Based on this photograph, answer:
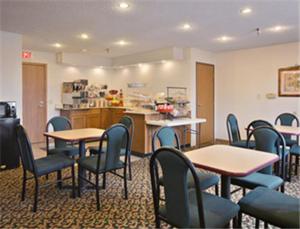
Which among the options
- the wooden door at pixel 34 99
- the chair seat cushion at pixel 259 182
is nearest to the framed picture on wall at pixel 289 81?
the chair seat cushion at pixel 259 182

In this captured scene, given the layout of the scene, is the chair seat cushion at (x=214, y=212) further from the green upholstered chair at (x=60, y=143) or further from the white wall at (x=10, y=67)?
the white wall at (x=10, y=67)

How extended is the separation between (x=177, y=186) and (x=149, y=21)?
10.7 ft

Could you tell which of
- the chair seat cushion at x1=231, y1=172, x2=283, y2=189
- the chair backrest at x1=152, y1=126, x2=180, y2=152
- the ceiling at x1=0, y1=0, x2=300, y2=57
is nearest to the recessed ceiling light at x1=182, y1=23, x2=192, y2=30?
the ceiling at x1=0, y1=0, x2=300, y2=57

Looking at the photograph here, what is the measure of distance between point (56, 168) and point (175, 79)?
14.0 ft

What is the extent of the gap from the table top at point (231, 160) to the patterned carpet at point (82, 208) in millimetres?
771

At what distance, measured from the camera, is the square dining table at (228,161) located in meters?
1.92

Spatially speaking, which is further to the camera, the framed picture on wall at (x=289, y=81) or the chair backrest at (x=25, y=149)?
the framed picture on wall at (x=289, y=81)

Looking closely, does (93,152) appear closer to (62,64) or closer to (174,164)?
(174,164)

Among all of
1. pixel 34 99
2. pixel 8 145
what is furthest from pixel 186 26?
pixel 34 99

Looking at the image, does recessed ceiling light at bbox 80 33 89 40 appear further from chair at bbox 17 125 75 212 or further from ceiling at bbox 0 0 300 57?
chair at bbox 17 125 75 212

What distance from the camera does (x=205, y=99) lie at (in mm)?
6980

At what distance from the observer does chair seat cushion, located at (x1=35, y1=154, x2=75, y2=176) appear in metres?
2.98

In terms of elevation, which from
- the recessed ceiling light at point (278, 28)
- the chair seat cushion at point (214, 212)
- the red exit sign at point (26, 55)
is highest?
the recessed ceiling light at point (278, 28)

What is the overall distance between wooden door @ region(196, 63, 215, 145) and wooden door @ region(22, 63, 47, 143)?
13.6ft
